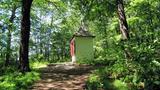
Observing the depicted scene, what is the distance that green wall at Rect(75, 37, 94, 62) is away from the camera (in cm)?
3072

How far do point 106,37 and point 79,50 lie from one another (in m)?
23.1

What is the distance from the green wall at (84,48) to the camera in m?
30.7

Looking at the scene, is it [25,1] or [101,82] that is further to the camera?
[25,1]

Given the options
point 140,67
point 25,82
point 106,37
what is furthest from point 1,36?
point 106,37

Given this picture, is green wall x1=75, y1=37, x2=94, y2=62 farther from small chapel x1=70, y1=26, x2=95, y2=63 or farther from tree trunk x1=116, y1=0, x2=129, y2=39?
tree trunk x1=116, y1=0, x2=129, y2=39

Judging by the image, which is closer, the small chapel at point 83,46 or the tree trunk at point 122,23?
the tree trunk at point 122,23

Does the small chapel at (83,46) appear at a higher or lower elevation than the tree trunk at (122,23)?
lower

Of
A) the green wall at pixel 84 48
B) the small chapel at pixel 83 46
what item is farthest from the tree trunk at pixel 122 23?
the small chapel at pixel 83 46

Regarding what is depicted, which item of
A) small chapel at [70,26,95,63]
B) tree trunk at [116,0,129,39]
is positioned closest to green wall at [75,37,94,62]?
small chapel at [70,26,95,63]

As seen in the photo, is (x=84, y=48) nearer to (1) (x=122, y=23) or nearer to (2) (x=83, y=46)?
(2) (x=83, y=46)

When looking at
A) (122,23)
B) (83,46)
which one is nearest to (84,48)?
(83,46)

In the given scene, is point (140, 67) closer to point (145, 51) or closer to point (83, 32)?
point (145, 51)

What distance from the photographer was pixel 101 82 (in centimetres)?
1347

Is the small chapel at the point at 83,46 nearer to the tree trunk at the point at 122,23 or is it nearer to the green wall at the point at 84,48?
the green wall at the point at 84,48
